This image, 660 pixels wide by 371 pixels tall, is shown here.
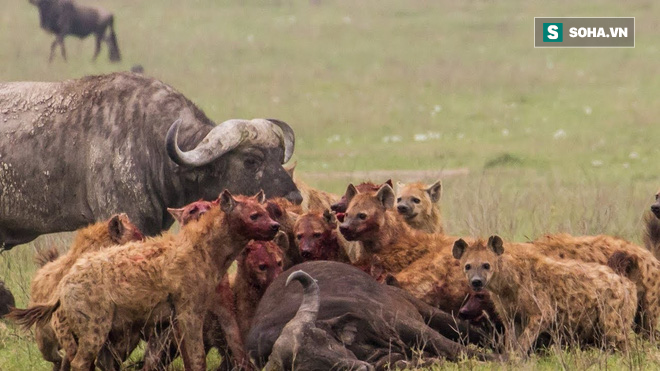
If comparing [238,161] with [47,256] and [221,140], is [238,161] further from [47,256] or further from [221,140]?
[47,256]

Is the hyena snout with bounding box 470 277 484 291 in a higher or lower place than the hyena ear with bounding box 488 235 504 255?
lower

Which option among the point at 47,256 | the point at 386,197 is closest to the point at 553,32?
the point at 386,197

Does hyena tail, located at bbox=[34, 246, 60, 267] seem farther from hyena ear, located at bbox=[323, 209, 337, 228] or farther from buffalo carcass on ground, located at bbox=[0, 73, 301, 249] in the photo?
hyena ear, located at bbox=[323, 209, 337, 228]

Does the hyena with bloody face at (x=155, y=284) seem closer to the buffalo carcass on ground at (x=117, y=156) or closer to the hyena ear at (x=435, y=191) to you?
the buffalo carcass on ground at (x=117, y=156)

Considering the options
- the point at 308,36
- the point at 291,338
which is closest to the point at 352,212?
the point at 291,338

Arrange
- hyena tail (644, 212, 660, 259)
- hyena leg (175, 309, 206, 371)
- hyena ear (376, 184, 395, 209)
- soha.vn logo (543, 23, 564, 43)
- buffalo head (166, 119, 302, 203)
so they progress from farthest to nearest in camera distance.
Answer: soha.vn logo (543, 23, 564, 43) → buffalo head (166, 119, 302, 203) → hyena tail (644, 212, 660, 259) → hyena ear (376, 184, 395, 209) → hyena leg (175, 309, 206, 371)

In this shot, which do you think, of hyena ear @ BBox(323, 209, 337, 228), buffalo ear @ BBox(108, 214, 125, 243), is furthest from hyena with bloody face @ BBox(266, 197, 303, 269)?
buffalo ear @ BBox(108, 214, 125, 243)

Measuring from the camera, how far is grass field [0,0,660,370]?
46.2 ft

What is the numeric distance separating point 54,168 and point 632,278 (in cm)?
391

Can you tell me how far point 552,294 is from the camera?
6.93 meters

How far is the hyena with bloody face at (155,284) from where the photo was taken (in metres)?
6.23

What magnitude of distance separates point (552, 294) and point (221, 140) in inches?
106

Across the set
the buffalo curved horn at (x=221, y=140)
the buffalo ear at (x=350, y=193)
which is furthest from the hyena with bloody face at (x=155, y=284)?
the buffalo curved horn at (x=221, y=140)

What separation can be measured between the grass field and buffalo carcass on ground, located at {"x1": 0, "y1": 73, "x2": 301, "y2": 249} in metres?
0.89
